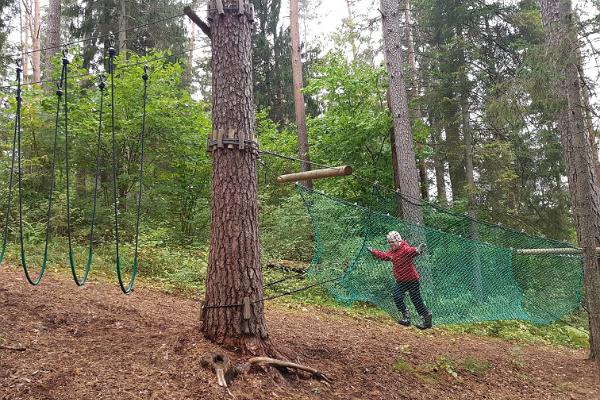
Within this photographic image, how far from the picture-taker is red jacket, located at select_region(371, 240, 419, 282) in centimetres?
381

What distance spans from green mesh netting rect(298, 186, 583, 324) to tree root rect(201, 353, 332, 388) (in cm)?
119

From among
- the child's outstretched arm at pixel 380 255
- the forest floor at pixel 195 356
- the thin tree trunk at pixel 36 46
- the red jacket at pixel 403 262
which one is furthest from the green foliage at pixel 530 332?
the thin tree trunk at pixel 36 46

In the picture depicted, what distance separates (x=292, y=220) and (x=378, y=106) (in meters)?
2.89

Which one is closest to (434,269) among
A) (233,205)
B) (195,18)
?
(233,205)

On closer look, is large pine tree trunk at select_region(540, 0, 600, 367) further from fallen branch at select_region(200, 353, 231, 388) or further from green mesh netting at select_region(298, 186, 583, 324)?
fallen branch at select_region(200, 353, 231, 388)

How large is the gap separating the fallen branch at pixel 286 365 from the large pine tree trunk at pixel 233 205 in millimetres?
93

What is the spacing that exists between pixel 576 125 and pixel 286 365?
124 inches

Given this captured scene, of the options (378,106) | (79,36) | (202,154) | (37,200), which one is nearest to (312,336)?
(202,154)

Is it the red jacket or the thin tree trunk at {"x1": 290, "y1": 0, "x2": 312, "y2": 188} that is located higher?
the thin tree trunk at {"x1": 290, "y1": 0, "x2": 312, "y2": 188}

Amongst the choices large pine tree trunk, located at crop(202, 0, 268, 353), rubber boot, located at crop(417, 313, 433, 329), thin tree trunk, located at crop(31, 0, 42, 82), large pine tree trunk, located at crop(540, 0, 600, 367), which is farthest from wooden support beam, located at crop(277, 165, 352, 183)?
thin tree trunk, located at crop(31, 0, 42, 82)

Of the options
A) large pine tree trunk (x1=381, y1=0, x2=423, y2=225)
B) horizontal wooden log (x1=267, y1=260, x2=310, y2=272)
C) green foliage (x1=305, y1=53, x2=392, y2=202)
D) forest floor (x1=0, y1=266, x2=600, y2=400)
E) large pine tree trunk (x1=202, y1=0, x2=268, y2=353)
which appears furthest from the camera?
green foliage (x1=305, y1=53, x2=392, y2=202)

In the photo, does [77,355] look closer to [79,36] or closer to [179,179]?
[179,179]

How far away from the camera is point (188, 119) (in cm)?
708

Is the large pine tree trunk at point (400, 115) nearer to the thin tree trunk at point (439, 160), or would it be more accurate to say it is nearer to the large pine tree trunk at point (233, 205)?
the thin tree trunk at point (439, 160)
